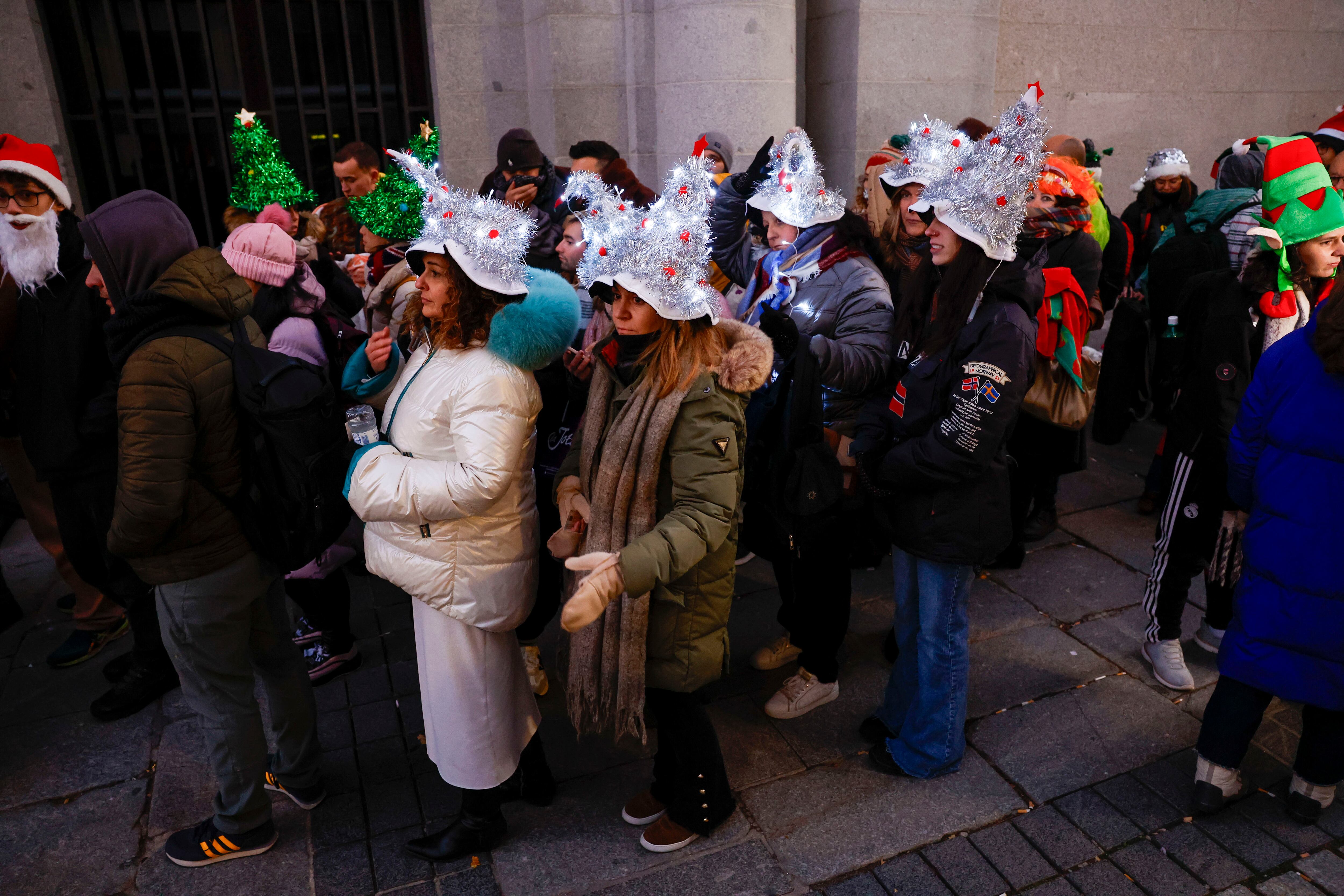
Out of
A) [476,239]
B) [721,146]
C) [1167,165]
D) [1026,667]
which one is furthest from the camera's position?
[1167,165]

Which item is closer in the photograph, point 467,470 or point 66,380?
point 467,470

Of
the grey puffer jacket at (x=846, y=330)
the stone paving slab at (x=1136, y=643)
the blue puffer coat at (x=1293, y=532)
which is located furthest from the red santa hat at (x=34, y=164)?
the stone paving slab at (x=1136, y=643)

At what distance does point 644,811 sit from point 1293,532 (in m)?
2.40

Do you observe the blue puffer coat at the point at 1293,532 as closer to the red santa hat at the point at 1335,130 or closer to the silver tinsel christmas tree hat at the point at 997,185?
the silver tinsel christmas tree hat at the point at 997,185

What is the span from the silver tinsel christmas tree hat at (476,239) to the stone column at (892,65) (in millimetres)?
5021

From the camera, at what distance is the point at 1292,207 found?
3.40 meters

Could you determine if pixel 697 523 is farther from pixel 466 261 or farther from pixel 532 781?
pixel 532 781

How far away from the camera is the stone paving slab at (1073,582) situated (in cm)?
466

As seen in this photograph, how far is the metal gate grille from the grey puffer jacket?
5.08 metres

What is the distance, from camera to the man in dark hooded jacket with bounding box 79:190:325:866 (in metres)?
2.70

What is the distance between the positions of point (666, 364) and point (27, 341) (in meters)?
2.83

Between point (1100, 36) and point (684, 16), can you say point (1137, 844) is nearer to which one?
point (684, 16)

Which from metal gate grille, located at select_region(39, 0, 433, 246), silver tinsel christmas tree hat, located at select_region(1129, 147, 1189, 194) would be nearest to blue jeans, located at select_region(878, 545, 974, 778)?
silver tinsel christmas tree hat, located at select_region(1129, 147, 1189, 194)

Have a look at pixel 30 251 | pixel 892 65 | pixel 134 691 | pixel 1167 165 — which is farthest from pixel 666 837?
pixel 1167 165
